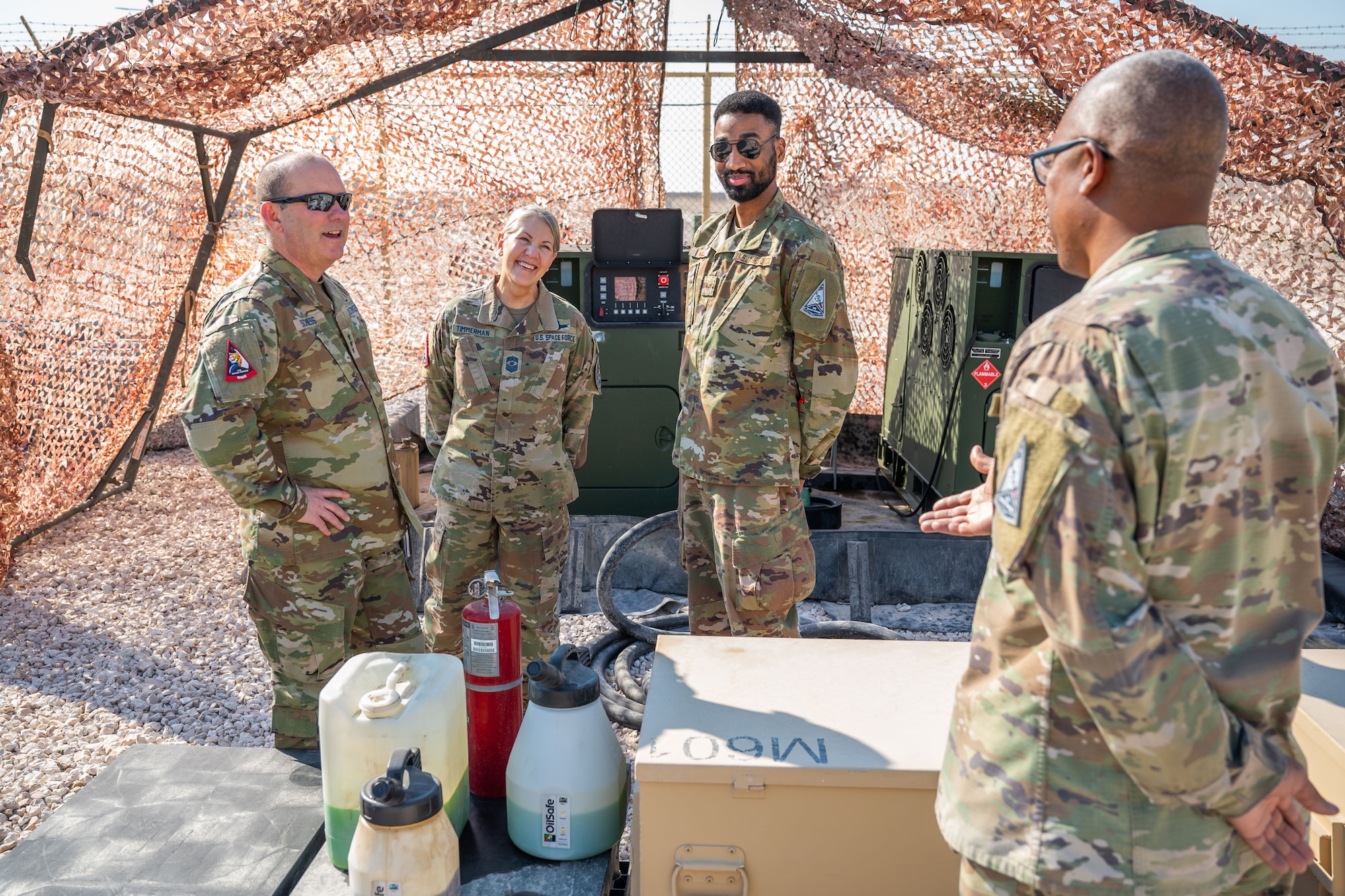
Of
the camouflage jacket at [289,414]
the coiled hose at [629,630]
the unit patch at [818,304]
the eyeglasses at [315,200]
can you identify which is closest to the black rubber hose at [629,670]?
the coiled hose at [629,630]

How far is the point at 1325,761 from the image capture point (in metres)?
1.70

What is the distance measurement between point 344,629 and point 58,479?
374 centimetres

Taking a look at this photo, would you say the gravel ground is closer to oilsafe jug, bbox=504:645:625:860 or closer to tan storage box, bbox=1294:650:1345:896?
oilsafe jug, bbox=504:645:625:860

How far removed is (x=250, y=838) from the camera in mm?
1698

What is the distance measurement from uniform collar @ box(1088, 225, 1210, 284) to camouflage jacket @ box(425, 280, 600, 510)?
2281 mm

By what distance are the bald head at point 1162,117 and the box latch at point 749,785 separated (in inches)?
42.4

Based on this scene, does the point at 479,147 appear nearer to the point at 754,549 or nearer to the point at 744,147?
the point at 744,147

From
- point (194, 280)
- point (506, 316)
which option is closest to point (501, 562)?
point (506, 316)

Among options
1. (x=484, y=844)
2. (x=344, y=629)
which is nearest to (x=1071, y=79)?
(x=344, y=629)

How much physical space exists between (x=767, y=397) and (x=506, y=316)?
929 mm

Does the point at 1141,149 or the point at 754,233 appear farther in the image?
the point at 754,233

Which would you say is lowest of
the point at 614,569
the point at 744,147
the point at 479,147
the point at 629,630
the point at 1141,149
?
the point at 629,630

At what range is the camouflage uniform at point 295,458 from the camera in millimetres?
2463

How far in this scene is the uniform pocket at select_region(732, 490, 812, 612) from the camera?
3.15 metres
